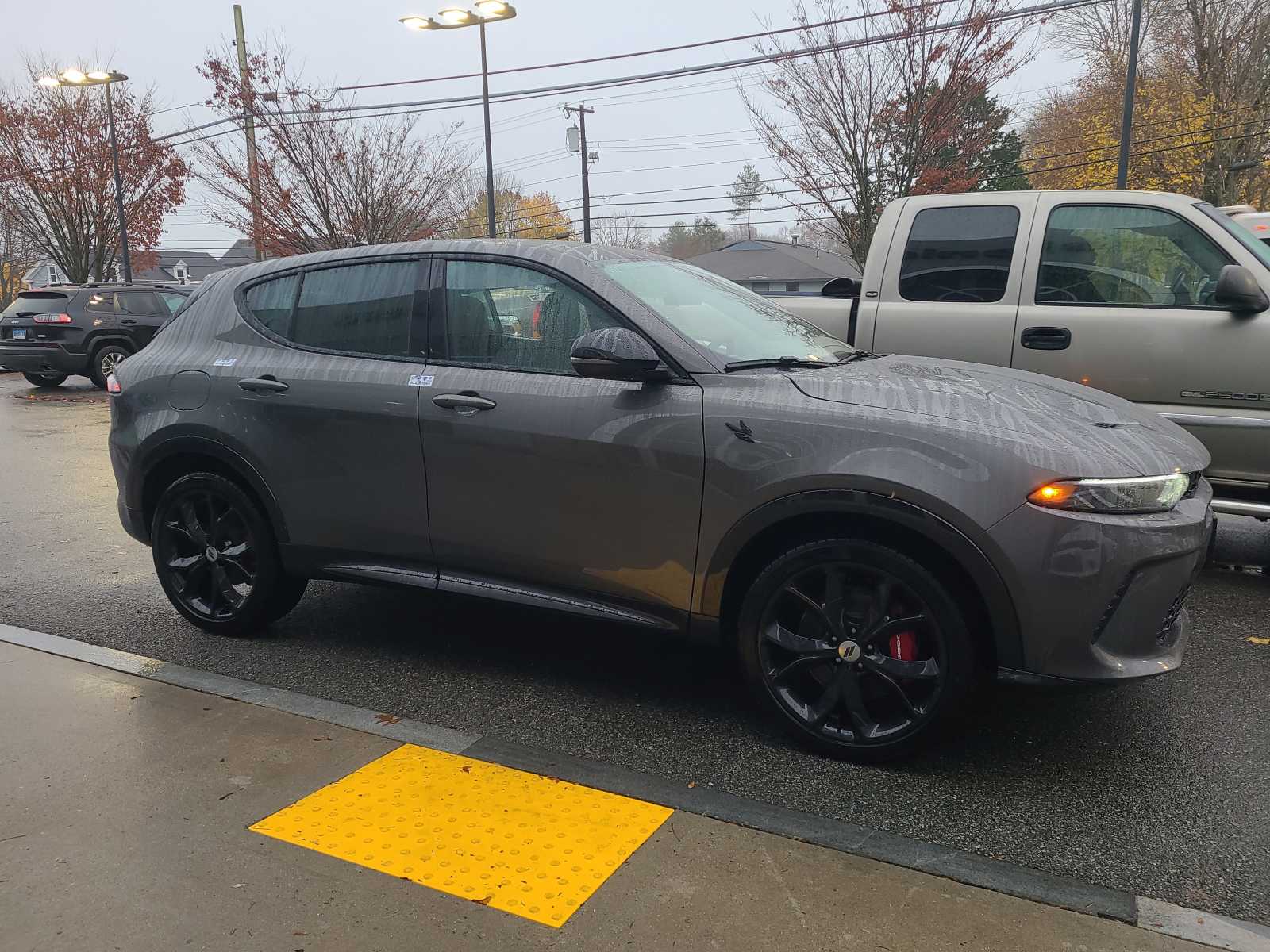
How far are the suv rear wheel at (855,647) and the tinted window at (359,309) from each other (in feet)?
6.10

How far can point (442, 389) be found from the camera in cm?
374

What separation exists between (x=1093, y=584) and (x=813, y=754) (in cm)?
108

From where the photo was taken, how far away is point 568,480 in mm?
3475

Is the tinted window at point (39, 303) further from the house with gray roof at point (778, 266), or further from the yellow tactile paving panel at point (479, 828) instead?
the house with gray roof at point (778, 266)

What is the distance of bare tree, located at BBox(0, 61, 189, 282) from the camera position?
27.7 metres

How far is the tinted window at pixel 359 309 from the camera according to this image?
3.97 m

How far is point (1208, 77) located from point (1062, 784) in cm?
2933

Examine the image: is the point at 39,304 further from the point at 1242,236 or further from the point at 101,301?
the point at 1242,236

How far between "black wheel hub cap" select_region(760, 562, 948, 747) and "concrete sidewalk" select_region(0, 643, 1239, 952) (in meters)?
0.55

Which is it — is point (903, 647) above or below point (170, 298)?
below

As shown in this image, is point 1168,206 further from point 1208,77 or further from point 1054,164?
point 1054,164

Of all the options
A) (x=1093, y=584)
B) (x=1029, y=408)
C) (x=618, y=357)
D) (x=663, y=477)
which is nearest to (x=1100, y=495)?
(x=1093, y=584)

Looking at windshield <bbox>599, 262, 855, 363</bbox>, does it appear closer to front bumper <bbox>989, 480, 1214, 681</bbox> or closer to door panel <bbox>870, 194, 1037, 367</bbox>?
front bumper <bbox>989, 480, 1214, 681</bbox>

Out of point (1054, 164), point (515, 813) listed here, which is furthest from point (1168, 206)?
point (1054, 164)
